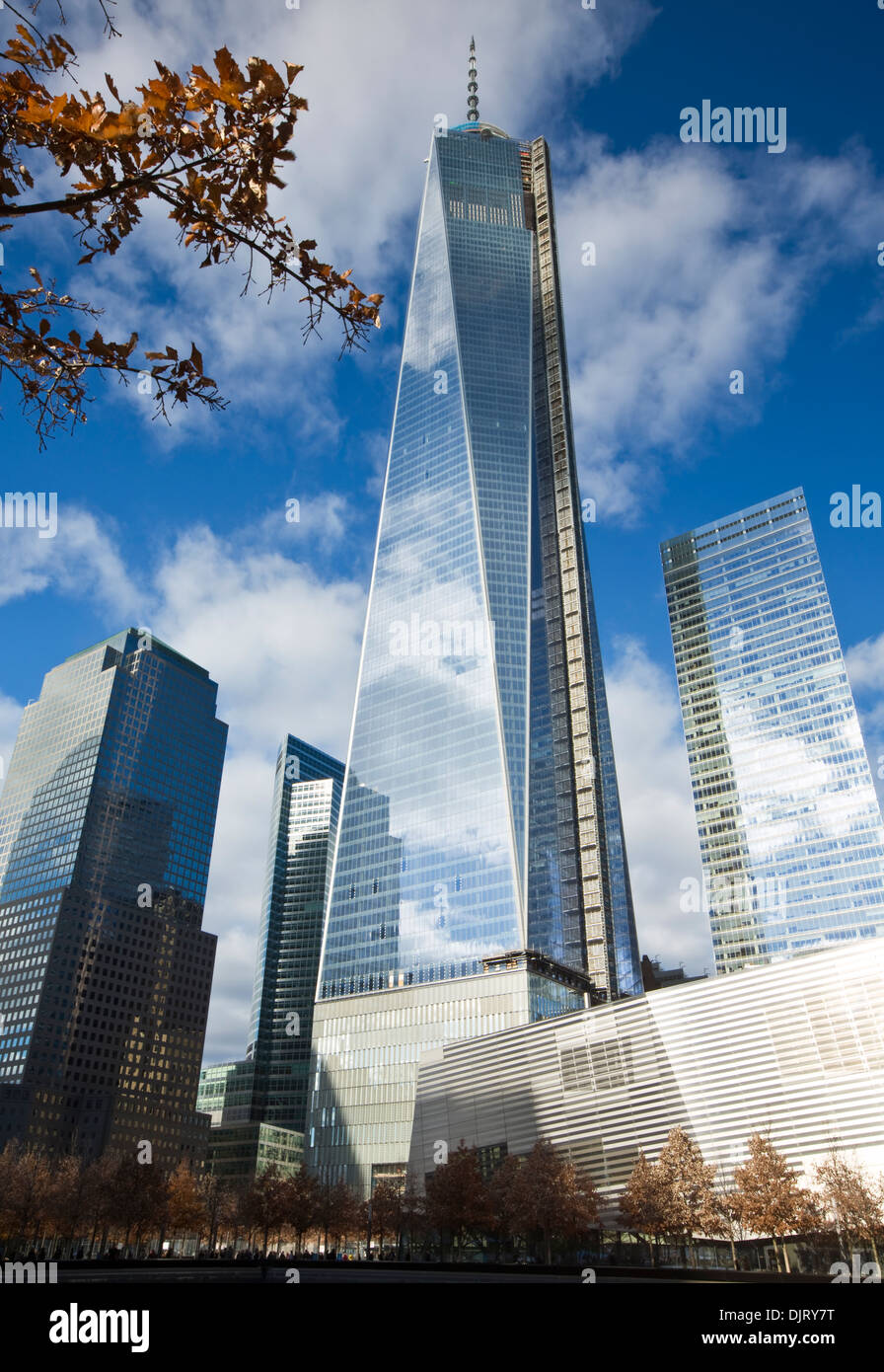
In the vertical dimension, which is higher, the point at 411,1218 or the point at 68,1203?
the point at 68,1203

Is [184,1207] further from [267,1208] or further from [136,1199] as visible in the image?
[136,1199]

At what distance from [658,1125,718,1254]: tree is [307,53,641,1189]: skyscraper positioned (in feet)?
188

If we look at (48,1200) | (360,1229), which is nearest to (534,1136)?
(360,1229)

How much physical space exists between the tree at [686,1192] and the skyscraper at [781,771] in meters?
101

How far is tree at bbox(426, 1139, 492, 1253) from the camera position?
71125 mm

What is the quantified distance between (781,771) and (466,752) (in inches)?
2826

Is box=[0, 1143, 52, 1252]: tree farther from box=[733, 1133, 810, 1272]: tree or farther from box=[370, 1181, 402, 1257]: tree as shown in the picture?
box=[733, 1133, 810, 1272]: tree

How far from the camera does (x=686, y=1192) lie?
60.8 m

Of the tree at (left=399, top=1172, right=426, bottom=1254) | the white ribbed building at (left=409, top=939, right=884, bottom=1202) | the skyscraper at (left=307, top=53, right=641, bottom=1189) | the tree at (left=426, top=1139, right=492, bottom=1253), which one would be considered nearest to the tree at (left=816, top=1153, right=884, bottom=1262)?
the white ribbed building at (left=409, top=939, right=884, bottom=1202)

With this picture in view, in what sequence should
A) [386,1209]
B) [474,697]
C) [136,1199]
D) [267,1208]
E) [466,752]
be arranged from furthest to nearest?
[474,697], [466,752], [386,1209], [267,1208], [136,1199]

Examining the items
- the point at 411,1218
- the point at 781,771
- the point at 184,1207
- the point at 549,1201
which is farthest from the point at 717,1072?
the point at 781,771

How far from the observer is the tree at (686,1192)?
5891cm

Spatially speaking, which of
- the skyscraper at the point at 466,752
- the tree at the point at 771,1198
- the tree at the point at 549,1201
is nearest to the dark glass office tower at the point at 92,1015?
the skyscraper at the point at 466,752

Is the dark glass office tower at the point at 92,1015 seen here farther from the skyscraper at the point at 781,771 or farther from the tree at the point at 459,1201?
the tree at the point at 459,1201
